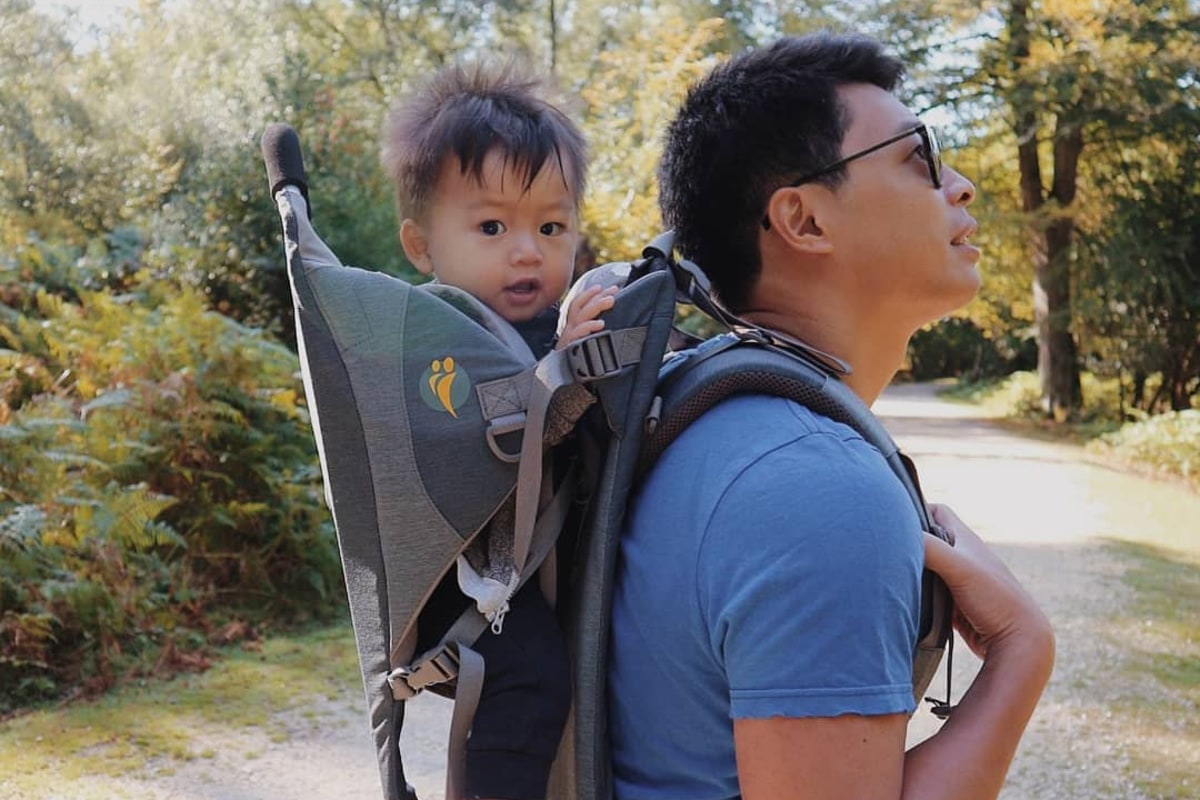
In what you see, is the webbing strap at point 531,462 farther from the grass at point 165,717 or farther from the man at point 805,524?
the grass at point 165,717

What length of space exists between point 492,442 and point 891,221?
2.17 ft

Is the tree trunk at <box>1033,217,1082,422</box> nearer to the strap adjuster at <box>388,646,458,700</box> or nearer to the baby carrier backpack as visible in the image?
the baby carrier backpack

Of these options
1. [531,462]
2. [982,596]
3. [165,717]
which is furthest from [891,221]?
[165,717]

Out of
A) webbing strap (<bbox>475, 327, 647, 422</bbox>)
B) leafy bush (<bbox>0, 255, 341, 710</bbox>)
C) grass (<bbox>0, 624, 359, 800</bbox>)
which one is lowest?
grass (<bbox>0, 624, 359, 800</bbox>)

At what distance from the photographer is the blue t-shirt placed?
120 cm

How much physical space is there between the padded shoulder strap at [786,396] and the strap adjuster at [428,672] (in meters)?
0.35

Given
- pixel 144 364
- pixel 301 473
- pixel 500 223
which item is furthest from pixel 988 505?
pixel 500 223

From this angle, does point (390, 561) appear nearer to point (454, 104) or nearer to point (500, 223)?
point (500, 223)

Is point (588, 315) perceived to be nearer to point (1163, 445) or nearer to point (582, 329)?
point (582, 329)

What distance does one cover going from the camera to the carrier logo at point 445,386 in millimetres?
1470

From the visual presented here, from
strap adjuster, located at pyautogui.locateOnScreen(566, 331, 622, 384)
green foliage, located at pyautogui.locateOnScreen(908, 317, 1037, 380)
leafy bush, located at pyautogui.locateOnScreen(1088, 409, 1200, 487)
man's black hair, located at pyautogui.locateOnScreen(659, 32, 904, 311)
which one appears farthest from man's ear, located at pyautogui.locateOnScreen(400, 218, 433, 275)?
green foliage, located at pyautogui.locateOnScreen(908, 317, 1037, 380)

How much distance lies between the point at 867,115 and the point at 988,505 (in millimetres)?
10931

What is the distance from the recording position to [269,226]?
1165cm

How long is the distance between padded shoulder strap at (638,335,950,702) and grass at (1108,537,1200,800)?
432cm
